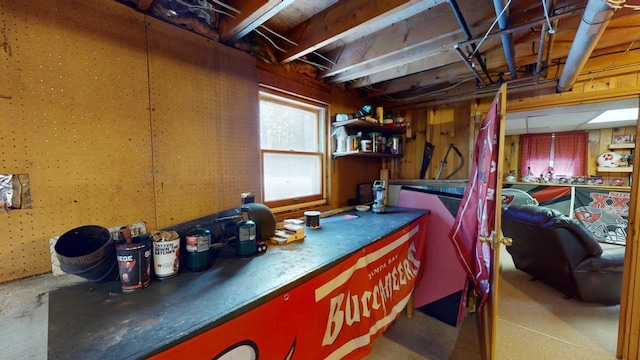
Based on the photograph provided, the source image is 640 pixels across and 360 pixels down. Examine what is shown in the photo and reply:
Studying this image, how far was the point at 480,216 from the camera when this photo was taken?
1590 mm

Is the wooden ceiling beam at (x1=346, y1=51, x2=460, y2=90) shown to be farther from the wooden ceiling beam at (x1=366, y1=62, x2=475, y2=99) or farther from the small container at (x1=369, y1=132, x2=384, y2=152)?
the small container at (x1=369, y1=132, x2=384, y2=152)

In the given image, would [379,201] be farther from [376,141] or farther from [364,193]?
[376,141]

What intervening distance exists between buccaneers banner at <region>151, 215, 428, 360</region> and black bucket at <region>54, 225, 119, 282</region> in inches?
20.6

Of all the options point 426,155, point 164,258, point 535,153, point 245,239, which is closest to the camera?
point 164,258

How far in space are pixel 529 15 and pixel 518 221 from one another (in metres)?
2.22

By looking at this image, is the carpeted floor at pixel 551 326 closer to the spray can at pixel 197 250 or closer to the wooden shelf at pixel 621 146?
the spray can at pixel 197 250

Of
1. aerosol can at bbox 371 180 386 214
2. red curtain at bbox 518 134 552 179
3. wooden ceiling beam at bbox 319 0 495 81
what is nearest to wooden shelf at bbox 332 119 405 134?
wooden ceiling beam at bbox 319 0 495 81

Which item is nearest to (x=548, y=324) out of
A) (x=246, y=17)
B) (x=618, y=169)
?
(x=246, y=17)

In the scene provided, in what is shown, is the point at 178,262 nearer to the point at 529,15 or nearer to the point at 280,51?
the point at 280,51

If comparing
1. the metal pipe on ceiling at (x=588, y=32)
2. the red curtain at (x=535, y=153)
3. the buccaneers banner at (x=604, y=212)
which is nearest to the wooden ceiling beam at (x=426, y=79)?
the metal pipe on ceiling at (x=588, y=32)

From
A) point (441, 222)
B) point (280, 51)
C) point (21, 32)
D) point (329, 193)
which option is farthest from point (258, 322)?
point (441, 222)

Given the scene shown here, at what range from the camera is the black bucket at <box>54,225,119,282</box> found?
833 millimetres

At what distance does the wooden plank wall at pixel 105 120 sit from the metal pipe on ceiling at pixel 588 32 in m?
1.85

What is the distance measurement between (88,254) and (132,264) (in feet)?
0.50
